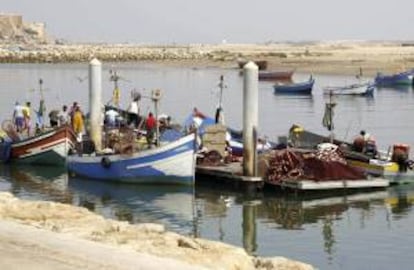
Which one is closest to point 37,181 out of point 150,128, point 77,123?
point 77,123

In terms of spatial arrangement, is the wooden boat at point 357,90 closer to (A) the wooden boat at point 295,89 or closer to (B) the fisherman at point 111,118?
(A) the wooden boat at point 295,89

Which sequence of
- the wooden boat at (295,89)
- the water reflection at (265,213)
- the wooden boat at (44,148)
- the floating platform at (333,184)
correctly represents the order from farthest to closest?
the wooden boat at (295,89) < the wooden boat at (44,148) < the floating platform at (333,184) < the water reflection at (265,213)

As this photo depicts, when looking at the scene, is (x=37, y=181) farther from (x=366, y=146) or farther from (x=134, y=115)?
(x=366, y=146)

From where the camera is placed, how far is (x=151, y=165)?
24.0 metres

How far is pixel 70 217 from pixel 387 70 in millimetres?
77366

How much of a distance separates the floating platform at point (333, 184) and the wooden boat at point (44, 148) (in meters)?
7.97

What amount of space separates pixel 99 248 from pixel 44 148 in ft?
55.8

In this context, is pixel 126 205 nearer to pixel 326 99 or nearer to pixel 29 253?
pixel 29 253

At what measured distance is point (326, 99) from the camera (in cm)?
6103

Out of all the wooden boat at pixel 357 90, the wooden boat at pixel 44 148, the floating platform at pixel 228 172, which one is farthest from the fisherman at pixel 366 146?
the wooden boat at pixel 357 90

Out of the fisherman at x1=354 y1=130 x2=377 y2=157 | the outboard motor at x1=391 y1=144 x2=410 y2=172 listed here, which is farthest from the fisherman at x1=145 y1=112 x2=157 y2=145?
the outboard motor at x1=391 y1=144 x2=410 y2=172

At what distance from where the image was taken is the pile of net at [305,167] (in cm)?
2266

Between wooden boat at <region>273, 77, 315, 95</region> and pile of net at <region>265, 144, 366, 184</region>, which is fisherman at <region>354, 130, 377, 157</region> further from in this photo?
wooden boat at <region>273, 77, 315, 95</region>

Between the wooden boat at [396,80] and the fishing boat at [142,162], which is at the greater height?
the wooden boat at [396,80]
